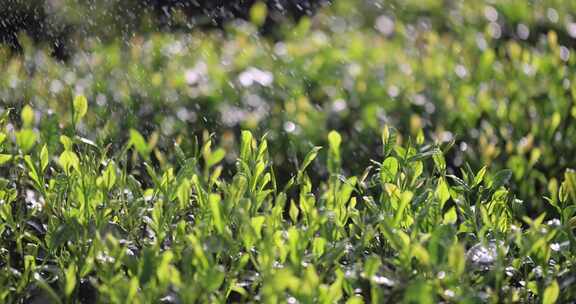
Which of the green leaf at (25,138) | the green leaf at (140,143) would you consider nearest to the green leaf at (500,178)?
the green leaf at (140,143)

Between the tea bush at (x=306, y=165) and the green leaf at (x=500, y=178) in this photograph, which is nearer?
the tea bush at (x=306, y=165)

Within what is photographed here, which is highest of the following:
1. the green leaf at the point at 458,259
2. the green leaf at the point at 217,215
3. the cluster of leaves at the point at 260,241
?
the green leaf at the point at 458,259

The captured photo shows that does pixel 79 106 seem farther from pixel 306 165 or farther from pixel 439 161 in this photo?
pixel 439 161

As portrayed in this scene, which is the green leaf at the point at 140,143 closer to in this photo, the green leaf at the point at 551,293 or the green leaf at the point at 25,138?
the green leaf at the point at 25,138

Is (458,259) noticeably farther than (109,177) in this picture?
No

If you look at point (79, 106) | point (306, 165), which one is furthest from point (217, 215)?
point (79, 106)

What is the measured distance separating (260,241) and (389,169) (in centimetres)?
51

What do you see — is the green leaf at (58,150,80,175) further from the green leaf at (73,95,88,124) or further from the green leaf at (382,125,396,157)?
the green leaf at (382,125,396,157)

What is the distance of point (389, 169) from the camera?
7.47ft

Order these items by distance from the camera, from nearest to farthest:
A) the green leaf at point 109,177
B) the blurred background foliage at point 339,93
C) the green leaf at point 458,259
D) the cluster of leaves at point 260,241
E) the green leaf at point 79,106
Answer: the green leaf at point 458,259
the cluster of leaves at point 260,241
the green leaf at point 109,177
the green leaf at point 79,106
the blurred background foliage at point 339,93

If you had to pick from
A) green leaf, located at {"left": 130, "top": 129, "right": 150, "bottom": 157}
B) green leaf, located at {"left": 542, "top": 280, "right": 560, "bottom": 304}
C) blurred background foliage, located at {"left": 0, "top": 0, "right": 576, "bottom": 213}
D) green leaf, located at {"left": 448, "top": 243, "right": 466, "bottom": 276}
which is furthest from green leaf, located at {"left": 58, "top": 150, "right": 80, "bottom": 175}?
green leaf, located at {"left": 542, "top": 280, "right": 560, "bottom": 304}

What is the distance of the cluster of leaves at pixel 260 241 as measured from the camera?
5.86 feet

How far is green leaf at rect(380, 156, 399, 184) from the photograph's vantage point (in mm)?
2273

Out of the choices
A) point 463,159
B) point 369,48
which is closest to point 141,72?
point 369,48
